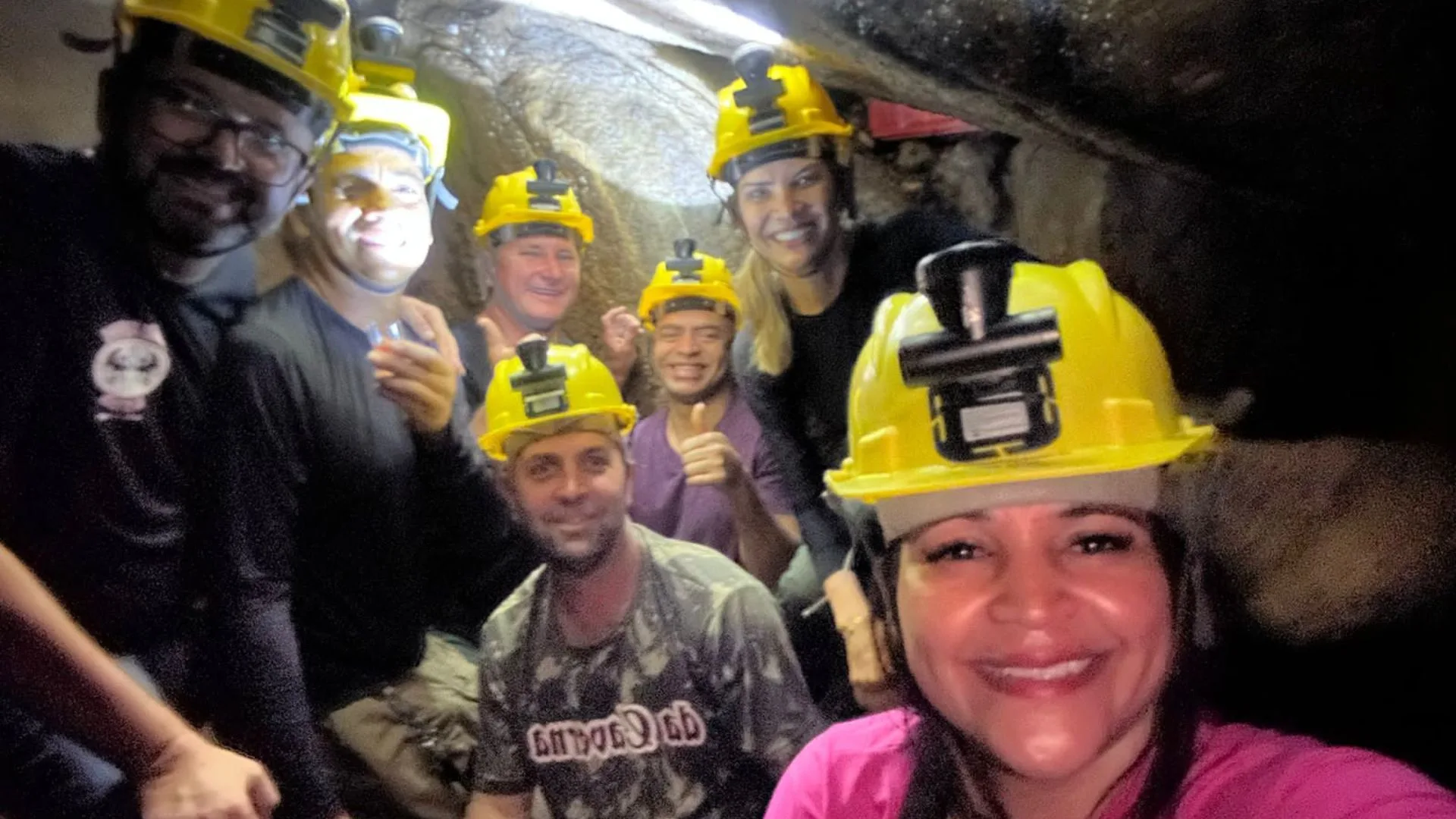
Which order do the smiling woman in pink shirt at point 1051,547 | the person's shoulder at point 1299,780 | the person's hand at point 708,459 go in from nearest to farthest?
the person's shoulder at point 1299,780 → the smiling woman in pink shirt at point 1051,547 → the person's hand at point 708,459

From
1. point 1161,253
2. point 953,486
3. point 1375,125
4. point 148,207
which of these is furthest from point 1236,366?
point 148,207

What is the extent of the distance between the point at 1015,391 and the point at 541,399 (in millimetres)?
870

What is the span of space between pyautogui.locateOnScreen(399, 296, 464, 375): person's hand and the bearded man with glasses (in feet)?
0.97

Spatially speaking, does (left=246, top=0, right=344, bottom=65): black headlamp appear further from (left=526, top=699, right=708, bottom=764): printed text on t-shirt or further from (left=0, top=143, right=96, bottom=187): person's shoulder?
(left=526, top=699, right=708, bottom=764): printed text on t-shirt

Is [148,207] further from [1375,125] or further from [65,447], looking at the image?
[1375,125]

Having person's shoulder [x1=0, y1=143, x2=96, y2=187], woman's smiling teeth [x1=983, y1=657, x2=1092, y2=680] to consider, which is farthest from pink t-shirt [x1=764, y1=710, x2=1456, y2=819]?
person's shoulder [x1=0, y1=143, x2=96, y2=187]

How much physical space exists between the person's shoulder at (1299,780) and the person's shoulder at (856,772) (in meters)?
0.33

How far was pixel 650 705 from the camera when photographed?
1.58 meters

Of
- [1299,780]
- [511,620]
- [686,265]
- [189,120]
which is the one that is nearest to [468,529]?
[511,620]

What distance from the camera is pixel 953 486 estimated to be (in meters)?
1.04

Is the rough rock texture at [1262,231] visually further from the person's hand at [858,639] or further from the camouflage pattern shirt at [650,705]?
the camouflage pattern shirt at [650,705]

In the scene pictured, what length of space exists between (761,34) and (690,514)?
92 cm

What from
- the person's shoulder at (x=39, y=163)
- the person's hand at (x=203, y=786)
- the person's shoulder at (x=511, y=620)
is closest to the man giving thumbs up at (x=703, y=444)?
the person's shoulder at (x=511, y=620)

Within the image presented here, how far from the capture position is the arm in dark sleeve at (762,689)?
Answer: 1562 mm
